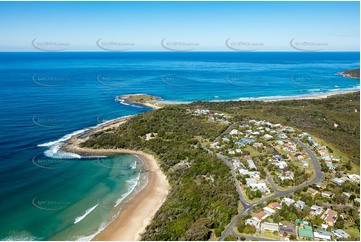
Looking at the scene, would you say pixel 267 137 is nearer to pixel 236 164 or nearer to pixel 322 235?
pixel 236 164

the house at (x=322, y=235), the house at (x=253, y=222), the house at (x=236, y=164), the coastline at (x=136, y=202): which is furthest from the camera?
the house at (x=236, y=164)

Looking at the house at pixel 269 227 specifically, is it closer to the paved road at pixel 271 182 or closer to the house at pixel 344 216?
the house at pixel 344 216

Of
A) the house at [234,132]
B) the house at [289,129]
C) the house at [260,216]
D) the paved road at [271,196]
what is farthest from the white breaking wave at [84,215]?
the house at [289,129]

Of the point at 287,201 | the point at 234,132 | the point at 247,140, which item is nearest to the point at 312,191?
the point at 287,201

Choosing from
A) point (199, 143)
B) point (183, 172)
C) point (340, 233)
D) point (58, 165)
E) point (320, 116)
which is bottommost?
point (58, 165)

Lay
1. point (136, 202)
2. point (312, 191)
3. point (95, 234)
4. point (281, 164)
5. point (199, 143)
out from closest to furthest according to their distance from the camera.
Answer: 1. point (95, 234)
2. point (312, 191)
3. point (136, 202)
4. point (281, 164)
5. point (199, 143)

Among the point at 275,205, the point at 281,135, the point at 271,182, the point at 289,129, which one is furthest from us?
the point at 289,129

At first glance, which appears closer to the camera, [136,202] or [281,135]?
[136,202]
